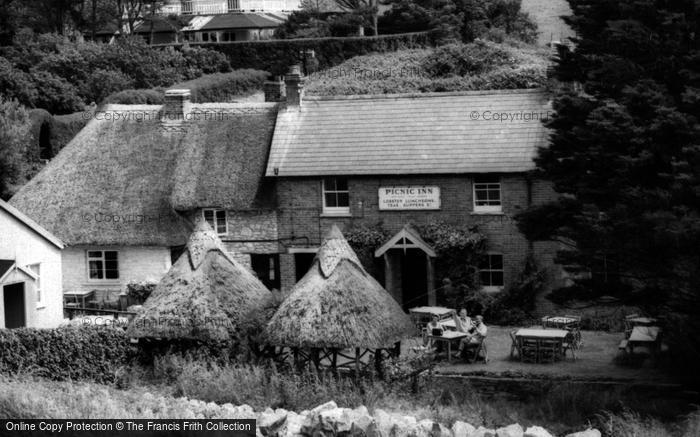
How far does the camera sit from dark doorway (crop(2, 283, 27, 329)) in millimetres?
33000

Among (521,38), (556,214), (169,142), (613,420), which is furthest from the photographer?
(521,38)

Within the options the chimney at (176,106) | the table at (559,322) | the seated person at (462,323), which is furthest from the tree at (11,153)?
the table at (559,322)

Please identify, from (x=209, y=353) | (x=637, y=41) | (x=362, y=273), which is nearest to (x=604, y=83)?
(x=637, y=41)

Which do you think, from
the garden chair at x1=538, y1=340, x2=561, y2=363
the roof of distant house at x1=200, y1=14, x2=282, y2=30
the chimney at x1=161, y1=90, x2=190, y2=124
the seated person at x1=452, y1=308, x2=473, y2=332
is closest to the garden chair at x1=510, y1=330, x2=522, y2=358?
the garden chair at x1=538, y1=340, x2=561, y2=363

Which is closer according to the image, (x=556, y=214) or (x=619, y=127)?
(x=619, y=127)

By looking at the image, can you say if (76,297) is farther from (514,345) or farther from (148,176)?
(514,345)

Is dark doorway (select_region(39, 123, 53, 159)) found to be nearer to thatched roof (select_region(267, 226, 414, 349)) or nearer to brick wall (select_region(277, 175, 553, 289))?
brick wall (select_region(277, 175, 553, 289))

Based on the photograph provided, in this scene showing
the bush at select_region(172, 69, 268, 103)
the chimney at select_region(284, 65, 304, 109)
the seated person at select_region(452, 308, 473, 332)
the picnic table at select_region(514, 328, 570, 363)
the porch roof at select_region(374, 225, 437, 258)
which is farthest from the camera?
the bush at select_region(172, 69, 268, 103)

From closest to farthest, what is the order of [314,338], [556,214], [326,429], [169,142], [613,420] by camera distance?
[326,429] < [613,420] < [314,338] < [556,214] < [169,142]

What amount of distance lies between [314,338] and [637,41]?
9261mm

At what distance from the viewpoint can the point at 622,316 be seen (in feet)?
113

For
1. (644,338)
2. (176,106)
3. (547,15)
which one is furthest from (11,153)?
(547,15)

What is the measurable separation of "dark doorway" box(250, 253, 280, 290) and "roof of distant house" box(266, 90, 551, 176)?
263 centimetres

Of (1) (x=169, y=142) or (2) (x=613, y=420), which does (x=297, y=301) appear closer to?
(2) (x=613, y=420)
